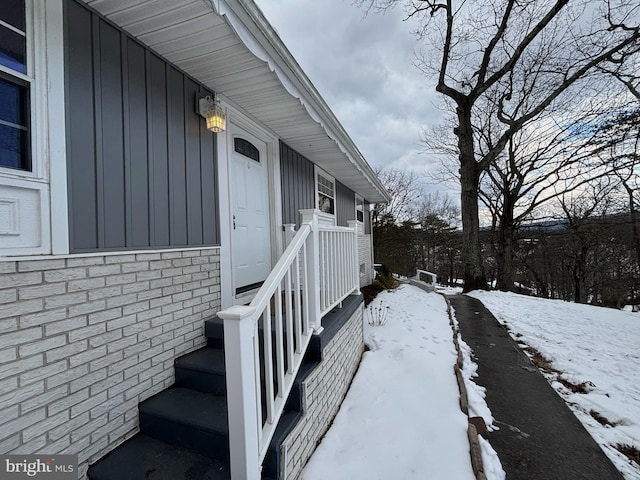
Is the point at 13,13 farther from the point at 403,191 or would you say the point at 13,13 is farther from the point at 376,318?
the point at 403,191

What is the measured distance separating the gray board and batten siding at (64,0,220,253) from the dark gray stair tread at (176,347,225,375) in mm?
898

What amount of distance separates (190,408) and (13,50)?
2.17 metres

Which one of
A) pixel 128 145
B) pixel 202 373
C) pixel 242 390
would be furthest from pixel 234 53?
pixel 202 373

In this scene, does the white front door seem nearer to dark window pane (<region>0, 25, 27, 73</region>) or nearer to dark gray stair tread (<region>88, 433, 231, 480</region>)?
dark gray stair tread (<region>88, 433, 231, 480</region>)

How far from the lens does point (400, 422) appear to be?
2285 mm

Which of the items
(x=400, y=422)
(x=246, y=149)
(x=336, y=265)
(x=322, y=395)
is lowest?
(x=400, y=422)

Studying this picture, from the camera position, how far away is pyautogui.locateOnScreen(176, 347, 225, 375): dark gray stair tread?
1945 mm

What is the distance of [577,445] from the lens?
2.15 metres

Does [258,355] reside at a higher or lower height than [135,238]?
lower

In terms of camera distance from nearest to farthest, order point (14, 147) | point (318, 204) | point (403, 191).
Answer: point (14, 147) → point (318, 204) → point (403, 191)

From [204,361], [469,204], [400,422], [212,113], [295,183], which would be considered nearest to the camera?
[204,361]

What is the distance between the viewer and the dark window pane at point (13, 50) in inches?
50.4

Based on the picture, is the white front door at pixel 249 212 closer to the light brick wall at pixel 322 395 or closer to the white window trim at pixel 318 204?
the light brick wall at pixel 322 395

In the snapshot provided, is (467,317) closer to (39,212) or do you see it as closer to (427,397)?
(427,397)
